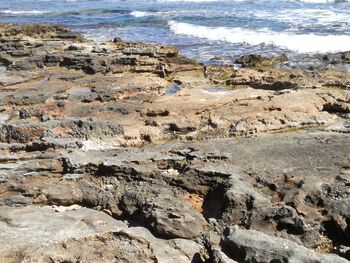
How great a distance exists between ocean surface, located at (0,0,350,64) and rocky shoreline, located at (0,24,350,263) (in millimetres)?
9641

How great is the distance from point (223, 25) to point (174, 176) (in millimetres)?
25657

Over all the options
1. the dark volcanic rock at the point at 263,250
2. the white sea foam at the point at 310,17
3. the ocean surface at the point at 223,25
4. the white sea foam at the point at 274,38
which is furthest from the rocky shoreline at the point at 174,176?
the white sea foam at the point at 310,17

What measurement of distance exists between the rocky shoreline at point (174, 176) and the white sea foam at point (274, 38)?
1054 centimetres

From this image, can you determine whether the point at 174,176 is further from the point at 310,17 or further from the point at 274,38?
the point at 310,17

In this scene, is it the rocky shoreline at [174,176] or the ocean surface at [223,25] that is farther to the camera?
the ocean surface at [223,25]

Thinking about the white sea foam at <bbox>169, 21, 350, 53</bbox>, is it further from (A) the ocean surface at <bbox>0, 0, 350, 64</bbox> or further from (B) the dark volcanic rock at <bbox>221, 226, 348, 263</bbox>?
(B) the dark volcanic rock at <bbox>221, 226, 348, 263</bbox>

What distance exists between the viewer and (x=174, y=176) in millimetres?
7578

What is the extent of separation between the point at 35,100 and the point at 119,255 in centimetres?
791

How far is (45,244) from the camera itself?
5633 millimetres

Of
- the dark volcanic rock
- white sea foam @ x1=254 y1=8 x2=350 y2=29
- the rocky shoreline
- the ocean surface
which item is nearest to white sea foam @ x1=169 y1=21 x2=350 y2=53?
the ocean surface

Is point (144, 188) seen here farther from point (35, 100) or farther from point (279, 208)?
point (35, 100)

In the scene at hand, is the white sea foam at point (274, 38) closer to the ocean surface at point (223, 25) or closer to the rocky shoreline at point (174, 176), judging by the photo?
the ocean surface at point (223, 25)

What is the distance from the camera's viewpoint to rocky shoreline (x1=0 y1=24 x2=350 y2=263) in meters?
5.76

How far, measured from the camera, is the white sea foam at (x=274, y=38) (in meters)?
23.2
